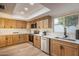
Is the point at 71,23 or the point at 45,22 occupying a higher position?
the point at 45,22

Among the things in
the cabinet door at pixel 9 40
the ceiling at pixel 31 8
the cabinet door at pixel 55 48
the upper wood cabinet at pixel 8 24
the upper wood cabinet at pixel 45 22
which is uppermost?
the ceiling at pixel 31 8

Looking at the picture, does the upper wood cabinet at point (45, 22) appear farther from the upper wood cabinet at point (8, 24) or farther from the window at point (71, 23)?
the upper wood cabinet at point (8, 24)

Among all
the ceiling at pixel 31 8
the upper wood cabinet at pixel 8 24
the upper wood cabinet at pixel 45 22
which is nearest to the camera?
the ceiling at pixel 31 8

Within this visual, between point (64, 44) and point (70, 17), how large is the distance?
64cm

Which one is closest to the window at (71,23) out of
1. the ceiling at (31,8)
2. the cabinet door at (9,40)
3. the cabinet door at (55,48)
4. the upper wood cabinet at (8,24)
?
Result: the ceiling at (31,8)

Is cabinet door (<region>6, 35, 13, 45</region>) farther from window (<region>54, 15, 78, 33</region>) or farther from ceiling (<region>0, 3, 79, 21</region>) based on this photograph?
window (<region>54, 15, 78, 33</region>)

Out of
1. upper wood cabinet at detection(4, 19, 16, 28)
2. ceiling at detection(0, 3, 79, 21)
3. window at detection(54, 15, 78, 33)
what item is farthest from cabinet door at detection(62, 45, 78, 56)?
upper wood cabinet at detection(4, 19, 16, 28)

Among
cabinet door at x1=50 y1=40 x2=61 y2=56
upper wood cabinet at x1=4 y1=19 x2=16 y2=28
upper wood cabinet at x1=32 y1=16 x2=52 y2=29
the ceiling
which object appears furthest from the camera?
upper wood cabinet at x1=32 y1=16 x2=52 y2=29

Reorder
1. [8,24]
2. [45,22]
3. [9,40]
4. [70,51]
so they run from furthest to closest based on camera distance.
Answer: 1. [45,22]
2. [9,40]
3. [8,24]
4. [70,51]

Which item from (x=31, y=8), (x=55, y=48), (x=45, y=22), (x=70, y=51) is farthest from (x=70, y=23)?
(x=45, y=22)

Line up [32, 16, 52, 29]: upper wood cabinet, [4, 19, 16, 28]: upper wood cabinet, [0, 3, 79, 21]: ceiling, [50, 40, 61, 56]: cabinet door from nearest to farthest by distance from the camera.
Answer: [0, 3, 79, 21]: ceiling
[4, 19, 16, 28]: upper wood cabinet
[50, 40, 61, 56]: cabinet door
[32, 16, 52, 29]: upper wood cabinet

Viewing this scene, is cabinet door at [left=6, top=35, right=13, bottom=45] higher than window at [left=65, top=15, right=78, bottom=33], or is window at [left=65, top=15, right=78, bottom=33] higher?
window at [left=65, top=15, right=78, bottom=33]

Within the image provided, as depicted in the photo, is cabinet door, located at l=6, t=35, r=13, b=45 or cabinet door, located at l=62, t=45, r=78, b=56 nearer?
cabinet door, located at l=62, t=45, r=78, b=56

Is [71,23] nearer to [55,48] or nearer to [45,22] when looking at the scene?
[55,48]
